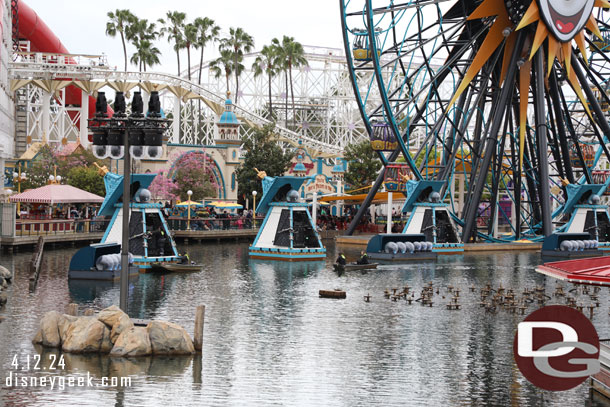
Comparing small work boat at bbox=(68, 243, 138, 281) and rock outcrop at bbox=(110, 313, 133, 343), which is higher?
small work boat at bbox=(68, 243, 138, 281)

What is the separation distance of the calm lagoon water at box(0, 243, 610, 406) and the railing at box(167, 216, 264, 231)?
2013 cm

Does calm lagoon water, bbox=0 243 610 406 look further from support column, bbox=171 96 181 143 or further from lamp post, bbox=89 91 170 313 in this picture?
support column, bbox=171 96 181 143

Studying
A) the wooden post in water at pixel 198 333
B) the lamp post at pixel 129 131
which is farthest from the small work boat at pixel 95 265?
the wooden post in water at pixel 198 333

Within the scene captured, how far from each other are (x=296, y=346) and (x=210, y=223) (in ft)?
129

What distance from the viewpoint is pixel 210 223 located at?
63.9m

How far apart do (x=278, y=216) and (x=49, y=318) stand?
1019 inches

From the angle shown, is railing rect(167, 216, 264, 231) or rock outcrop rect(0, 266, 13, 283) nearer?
rock outcrop rect(0, 266, 13, 283)

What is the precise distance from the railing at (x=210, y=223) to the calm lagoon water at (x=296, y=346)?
793 inches

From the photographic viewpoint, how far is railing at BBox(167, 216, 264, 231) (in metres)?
62.5

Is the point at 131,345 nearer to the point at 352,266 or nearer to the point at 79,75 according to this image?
the point at 352,266

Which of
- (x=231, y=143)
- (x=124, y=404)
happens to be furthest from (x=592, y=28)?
(x=124, y=404)

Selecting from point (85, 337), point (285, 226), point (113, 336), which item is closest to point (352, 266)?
point (285, 226)

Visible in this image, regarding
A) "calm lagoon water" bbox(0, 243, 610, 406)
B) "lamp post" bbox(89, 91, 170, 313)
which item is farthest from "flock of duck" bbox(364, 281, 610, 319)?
"lamp post" bbox(89, 91, 170, 313)

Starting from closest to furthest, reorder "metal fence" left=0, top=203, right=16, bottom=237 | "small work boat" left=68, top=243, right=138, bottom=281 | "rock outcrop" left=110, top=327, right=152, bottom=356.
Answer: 1. "rock outcrop" left=110, top=327, right=152, bottom=356
2. "small work boat" left=68, top=243, right=138, bottom=281
3. "metal fence" left=0, top=203, right=16, bottom=237
